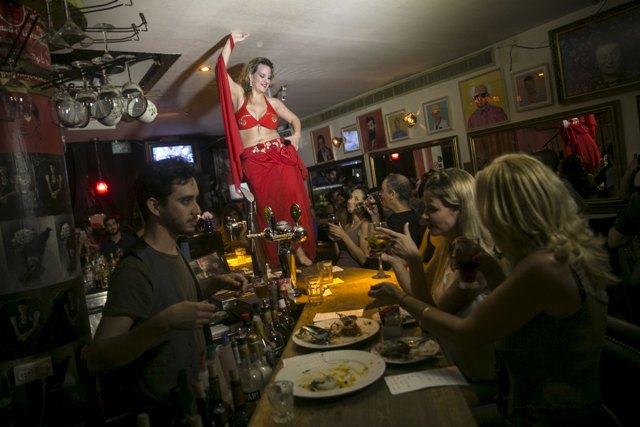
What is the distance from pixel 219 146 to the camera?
950 cm

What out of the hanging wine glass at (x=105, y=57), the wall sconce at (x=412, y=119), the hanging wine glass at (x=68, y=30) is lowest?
the wall sconce at (x=412, y=119)

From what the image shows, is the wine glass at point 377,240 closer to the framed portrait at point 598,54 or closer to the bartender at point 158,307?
the bartender at point 158,307

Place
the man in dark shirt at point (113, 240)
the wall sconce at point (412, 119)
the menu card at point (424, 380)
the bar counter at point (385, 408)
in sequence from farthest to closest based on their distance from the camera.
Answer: the wall sconce at point (412, 119) < the man in dark shirt at point (113, 240) < the menu card at point (424, 380) < the bar counter at point (385, 408)

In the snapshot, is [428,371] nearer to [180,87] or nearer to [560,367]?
[560,367]

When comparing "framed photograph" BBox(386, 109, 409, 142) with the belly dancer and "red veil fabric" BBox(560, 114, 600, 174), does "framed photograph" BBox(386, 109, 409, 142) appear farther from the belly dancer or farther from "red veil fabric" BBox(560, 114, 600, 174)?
the belly dancer

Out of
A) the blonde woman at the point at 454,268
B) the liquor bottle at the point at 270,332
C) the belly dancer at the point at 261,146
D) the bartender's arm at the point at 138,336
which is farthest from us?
the belly dancer at the point at 261,146

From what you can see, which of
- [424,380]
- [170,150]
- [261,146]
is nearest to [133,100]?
[261,146]

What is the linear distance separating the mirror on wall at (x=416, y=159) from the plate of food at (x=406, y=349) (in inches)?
183

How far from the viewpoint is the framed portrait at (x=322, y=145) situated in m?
8.22

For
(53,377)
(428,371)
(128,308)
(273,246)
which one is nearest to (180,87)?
(273,246)

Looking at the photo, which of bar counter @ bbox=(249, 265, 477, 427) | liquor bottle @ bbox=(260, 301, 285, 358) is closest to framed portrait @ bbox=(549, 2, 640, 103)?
bar counter @ bbox=(249, 265, 477, 427)

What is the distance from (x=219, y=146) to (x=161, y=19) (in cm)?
651

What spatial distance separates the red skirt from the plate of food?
6.05ft

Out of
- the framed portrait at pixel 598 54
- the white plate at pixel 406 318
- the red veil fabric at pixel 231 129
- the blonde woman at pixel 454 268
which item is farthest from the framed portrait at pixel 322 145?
the white plate at pixel 406 318
